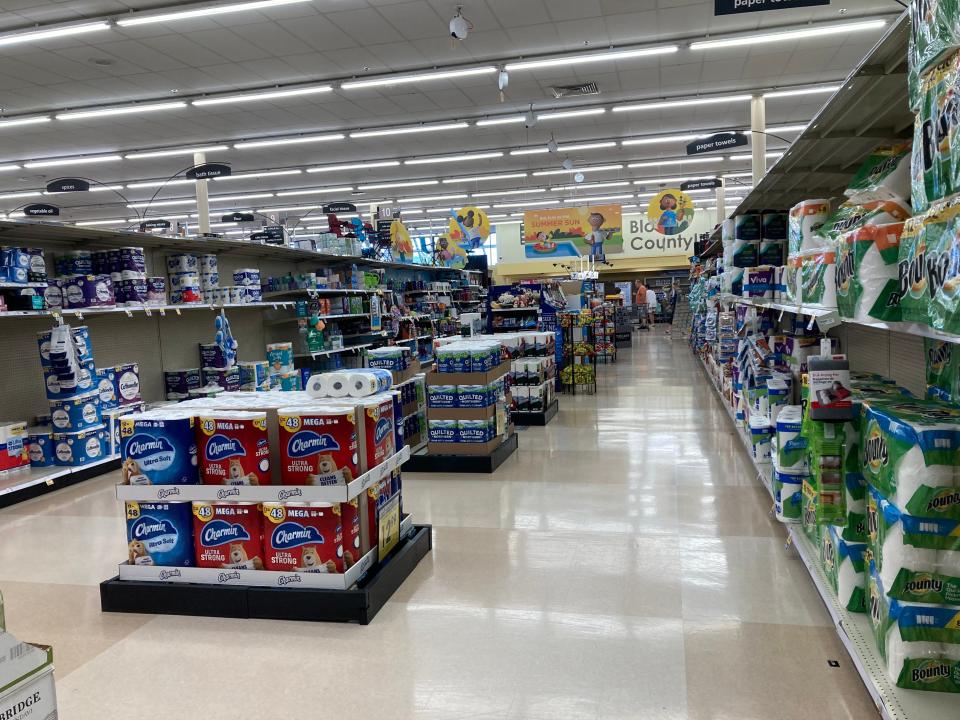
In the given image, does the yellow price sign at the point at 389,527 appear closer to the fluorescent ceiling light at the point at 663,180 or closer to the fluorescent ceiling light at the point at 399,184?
the fluorescent ceiling light at the point at 399,184

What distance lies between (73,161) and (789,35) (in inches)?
562

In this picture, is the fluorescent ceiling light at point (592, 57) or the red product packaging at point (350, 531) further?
the fluorescent ceiling light at point (592, 57)

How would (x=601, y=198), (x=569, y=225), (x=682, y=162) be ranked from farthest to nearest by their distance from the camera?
(x=601, y=198) < (x=682, y=162) < (x=569, y=225)

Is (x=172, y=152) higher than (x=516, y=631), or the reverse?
(x=172, y=152)

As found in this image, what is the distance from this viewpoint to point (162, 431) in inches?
134

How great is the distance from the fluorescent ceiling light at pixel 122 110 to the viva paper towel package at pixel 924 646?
487 inches

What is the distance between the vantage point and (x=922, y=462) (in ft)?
6.34

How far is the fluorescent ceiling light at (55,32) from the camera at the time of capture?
834 centimetres

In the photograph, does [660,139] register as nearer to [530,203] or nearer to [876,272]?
[530,203]

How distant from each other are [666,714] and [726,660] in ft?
1.59

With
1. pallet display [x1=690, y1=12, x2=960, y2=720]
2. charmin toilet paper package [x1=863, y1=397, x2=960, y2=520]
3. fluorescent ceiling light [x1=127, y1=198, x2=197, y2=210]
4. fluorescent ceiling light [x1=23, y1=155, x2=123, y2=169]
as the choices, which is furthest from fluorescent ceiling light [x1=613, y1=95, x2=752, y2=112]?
fluorescent ceiling light [x1=127, y1=198, x2=197, y2=210]

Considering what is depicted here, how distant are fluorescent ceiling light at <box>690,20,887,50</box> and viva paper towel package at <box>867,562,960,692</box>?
9.70m

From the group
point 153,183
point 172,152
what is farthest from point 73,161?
point 153,183

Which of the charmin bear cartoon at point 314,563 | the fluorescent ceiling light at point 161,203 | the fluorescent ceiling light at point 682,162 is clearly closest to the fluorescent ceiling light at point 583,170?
the fluorescent ceiling light at point 682,162
